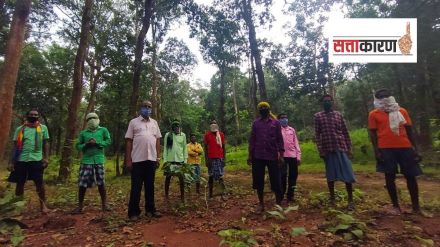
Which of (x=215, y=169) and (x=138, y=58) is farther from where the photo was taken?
(x=138, y=58)

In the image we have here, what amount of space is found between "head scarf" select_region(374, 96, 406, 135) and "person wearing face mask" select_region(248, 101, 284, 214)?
1.60 m

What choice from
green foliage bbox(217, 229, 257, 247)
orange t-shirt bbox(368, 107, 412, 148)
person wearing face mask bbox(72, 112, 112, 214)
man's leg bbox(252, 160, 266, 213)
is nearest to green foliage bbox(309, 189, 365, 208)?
man's leg bbox(252, 160, 266, 213)

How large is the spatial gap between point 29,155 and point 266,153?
399 centimetres

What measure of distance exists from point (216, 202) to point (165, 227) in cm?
223

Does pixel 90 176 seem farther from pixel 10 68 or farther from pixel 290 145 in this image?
pixel 290 145

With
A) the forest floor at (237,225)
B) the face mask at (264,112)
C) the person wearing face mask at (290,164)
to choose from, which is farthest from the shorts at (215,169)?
the face mask at (264,112)

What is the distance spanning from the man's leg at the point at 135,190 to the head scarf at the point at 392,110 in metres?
3.83

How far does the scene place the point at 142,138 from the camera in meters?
5.55

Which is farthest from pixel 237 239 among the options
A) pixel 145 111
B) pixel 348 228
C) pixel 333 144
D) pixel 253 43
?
pixel 253 43

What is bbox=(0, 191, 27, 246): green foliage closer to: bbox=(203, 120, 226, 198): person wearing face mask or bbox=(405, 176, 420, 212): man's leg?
bbox=(203, 120, 226, 198): person wearing face mask

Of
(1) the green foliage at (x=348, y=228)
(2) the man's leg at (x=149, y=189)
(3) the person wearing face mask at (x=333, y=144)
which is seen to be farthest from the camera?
(3) the person wearing face mask at (x=333, y=144)

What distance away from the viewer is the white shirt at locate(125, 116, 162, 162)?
551cm

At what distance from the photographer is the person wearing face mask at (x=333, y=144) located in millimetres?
5812

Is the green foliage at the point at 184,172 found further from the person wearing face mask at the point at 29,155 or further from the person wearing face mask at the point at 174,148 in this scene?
the person wearing face mask at the point at 29,155
